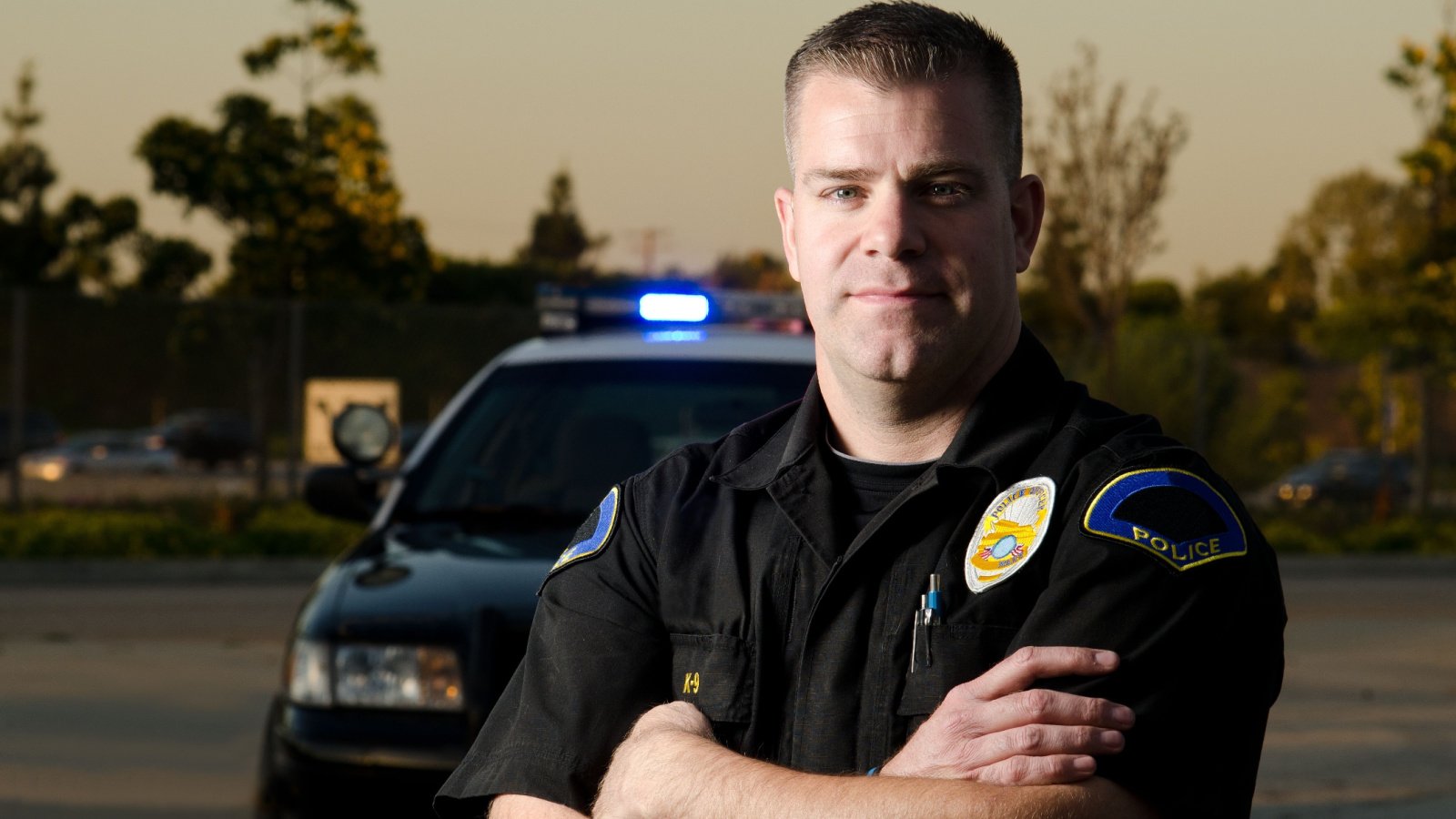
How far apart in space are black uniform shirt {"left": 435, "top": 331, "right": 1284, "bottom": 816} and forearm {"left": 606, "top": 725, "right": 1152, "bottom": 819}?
53 millimetres

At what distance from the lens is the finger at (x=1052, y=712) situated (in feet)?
6.71

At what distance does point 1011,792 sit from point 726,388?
335 cm

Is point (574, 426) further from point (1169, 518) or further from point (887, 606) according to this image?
point (1169, 518)

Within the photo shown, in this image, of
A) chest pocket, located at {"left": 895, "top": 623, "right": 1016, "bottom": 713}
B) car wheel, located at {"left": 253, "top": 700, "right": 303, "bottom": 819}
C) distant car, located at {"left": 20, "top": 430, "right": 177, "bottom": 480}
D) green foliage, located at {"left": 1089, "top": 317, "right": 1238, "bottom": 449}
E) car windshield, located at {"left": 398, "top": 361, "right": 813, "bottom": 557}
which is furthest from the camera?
green foliage, located at {"left": 1089, "top": 317, "right": 1238, "bottom": 449}

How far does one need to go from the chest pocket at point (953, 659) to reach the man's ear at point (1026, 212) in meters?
0.49

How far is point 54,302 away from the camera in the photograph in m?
18.0

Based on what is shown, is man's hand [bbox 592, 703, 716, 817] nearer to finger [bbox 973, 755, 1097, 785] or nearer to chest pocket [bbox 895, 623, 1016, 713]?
chest pocket [bbox 895, 623, 1016, 713]

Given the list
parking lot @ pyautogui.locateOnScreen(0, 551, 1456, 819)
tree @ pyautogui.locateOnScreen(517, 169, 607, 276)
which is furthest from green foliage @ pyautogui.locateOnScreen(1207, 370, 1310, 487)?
tree @ pyautogui.locateOnScreen(517, 169, 607, 276)

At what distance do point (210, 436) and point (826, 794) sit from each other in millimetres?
18305

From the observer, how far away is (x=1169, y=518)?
83.4 inches

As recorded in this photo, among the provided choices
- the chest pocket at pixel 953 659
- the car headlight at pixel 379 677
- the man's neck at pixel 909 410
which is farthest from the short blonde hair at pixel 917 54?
the car headlight at pixel 379 677

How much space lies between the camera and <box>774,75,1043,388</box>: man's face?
224 centimetres

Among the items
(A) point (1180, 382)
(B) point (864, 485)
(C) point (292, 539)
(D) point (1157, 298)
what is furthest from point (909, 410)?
(D) point (1157, 298)

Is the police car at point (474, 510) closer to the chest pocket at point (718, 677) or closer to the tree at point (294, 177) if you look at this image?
the chest pocket at point (718, 677)
